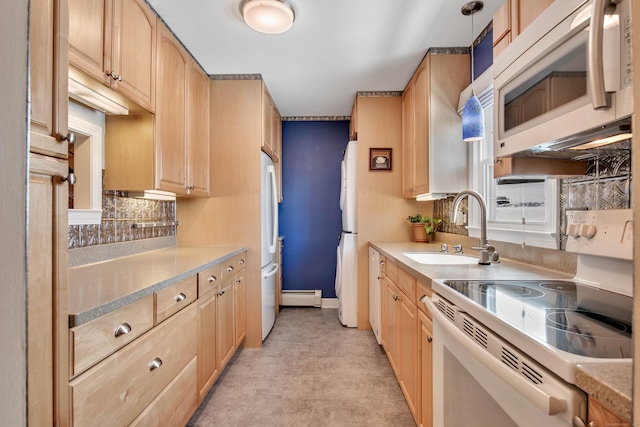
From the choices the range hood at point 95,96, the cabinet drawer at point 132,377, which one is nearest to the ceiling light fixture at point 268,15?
the range hood at point 95,96

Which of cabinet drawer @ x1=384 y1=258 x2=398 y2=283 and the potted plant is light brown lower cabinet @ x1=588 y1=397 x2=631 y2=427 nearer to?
cabinet drawer @ x1=384 y1=258 x2=398 y2=283

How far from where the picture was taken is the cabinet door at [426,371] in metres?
1.37

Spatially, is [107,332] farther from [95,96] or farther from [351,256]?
[351,256]

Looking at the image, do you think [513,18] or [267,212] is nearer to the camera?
[513,18]

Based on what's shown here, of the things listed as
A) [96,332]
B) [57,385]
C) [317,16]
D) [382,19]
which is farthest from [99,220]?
[382,19]

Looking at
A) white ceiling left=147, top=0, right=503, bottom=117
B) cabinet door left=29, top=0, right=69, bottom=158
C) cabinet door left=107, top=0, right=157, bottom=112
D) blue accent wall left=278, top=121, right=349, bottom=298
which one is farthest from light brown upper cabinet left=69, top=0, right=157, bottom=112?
blue accent wall left=278, top=121, right=349, bottom=298

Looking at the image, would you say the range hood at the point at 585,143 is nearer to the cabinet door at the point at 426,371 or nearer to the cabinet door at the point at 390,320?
the cabinet door at the point at 426,371

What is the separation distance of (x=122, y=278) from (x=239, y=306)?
133 cm

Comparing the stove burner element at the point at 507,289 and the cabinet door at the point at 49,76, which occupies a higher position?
the cabinet door at the point at 49,76

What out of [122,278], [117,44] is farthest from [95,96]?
[122,278]

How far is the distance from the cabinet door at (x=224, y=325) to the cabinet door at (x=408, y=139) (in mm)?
1780

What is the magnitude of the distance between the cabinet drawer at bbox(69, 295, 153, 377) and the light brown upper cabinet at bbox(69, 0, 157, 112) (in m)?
1.01

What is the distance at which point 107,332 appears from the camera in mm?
1010

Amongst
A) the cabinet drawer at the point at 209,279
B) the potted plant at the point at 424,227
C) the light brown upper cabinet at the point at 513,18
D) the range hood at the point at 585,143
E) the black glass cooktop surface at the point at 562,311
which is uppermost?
the light brown upper cabinet at the point at 513,18
